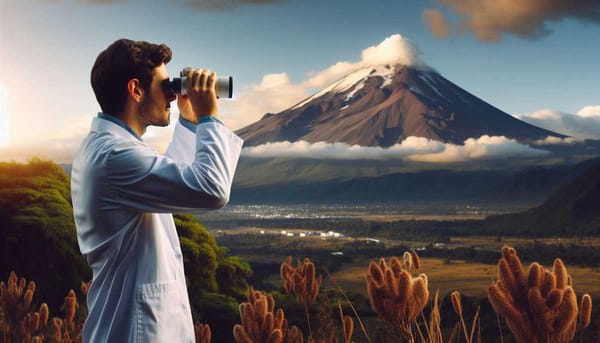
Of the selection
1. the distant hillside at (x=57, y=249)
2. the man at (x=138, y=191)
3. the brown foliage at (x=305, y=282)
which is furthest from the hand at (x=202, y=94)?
the distant hillside at (x=57, y=249)

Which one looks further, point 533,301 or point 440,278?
point 440,278

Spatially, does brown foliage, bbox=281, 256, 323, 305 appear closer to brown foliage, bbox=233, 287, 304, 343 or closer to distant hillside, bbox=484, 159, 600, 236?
brown foliage, bbox=233, 287, 304, 343

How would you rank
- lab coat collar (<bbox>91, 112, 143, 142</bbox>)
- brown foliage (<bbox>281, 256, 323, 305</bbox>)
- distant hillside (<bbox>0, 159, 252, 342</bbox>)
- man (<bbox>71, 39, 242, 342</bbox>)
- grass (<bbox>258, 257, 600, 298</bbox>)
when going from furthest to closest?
distant hillside (<bbox>0, 159, 252, 342</bbox>)
brown foliage (<bbox>281, 256, 323, 305</bbox>)
grass (<bbox>258, 257, 600, 298</bbox>)
lab coat collar (<bbox>91, 112, 143, 142</bbox>)
man (<bbox>71, 39, 242, 342</bbox>)

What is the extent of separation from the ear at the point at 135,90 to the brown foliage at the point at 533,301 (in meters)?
1.41

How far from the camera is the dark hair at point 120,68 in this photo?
2355 millimetres

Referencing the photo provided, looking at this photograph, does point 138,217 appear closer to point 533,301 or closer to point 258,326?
point 258,326

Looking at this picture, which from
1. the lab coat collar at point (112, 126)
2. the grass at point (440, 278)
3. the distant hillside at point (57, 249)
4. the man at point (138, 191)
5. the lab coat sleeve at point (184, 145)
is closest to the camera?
the man at point (138, 191)

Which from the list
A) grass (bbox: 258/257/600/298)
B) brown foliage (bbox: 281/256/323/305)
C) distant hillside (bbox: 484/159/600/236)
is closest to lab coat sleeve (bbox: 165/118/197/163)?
grass (bbox: 258/257/600/298)

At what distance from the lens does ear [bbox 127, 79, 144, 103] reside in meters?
2.36

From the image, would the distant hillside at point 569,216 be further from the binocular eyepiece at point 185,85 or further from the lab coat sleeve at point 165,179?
the lab coat sleeve at point 165,179

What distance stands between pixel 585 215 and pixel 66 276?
62.5m

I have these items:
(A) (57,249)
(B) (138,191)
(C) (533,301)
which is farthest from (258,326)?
(A) (57,249)

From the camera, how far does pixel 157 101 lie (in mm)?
2418

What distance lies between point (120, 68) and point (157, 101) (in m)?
0.18
